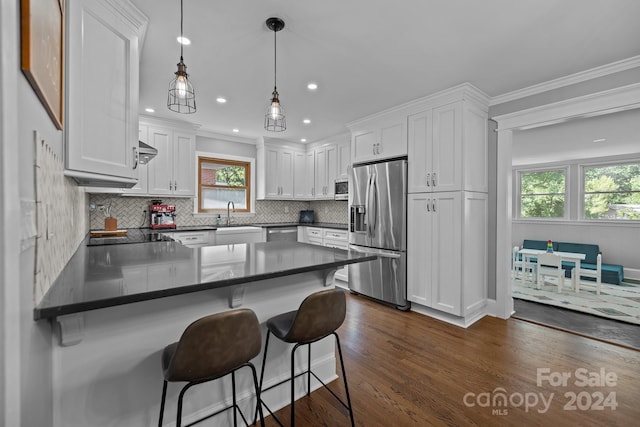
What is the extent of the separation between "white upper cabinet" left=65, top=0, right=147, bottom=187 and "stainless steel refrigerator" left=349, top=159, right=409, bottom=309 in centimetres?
280

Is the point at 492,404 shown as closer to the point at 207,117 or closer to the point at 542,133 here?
the point at 207,117

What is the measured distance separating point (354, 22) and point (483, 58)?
4.13 ft

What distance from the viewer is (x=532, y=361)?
2410mm

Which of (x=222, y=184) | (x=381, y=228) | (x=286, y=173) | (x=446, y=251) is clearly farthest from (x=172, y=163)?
(x=446, y=251)

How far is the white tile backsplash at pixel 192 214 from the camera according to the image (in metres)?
4.10

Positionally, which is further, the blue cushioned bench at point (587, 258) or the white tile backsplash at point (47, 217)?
the blue cushioned bench at point (587, 258)

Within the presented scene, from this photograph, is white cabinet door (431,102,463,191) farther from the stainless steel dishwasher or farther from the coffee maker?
the coffee maker

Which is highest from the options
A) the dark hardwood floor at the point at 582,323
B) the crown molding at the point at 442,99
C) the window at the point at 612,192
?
the crown molding at the point at 442,99

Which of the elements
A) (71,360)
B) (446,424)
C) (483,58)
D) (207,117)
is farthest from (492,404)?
(207,117)

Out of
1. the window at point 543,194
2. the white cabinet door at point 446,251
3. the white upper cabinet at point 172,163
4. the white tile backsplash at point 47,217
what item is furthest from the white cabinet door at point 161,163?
the window at point 543,194

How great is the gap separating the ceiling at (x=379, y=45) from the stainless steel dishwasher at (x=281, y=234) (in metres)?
2.45

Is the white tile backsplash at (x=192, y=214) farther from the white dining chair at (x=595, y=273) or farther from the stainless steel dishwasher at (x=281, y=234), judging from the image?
the white dining chair at (x=595, y=273)

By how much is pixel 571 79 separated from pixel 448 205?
1.62 meters

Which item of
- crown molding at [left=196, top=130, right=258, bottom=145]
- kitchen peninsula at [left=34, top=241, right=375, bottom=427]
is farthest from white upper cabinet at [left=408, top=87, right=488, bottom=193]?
crown molding at [left=196, top=130, right=258, bottom=145]
